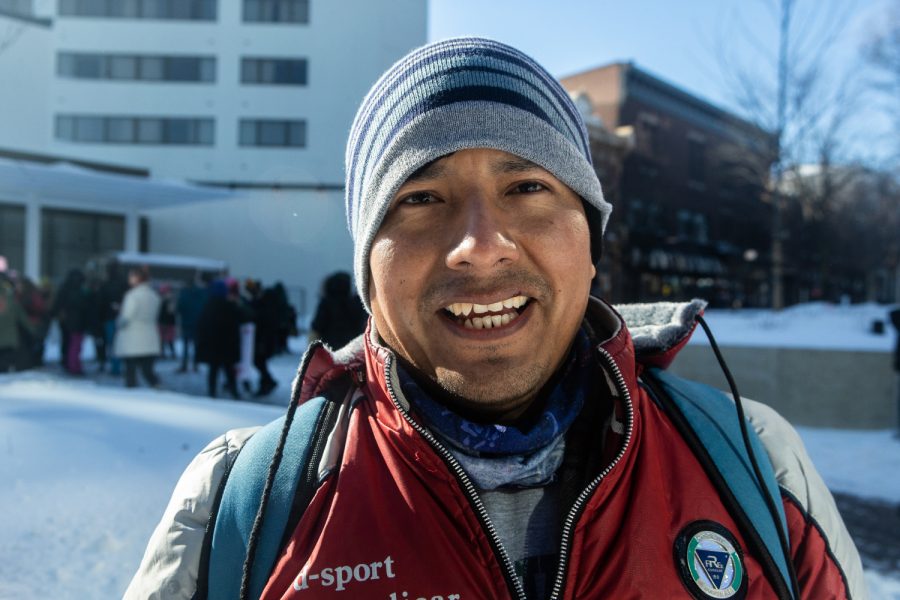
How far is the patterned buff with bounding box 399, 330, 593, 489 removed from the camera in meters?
1.32

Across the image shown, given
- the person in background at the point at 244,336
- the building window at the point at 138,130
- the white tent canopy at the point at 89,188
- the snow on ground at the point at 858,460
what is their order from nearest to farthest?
the snow on ground at the point at 858,460 → the person in background at the point at 244,336 → the white tent canopy at the point at 89,188 → the building window at the point at 138,130

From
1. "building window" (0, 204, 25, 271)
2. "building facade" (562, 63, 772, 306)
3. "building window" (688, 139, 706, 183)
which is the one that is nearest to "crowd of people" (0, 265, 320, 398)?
"building window" (0, 204, 25, 271)

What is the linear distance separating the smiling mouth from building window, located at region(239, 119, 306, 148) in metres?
29.4

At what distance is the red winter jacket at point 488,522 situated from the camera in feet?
3.81

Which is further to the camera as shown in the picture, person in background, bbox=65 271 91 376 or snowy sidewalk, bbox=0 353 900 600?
person in background, bbox=65 271 91 376

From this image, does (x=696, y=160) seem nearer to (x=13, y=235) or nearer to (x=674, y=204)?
(x=674, y=204)

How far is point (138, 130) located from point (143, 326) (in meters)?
24.0

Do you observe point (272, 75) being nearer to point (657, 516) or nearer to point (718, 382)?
point (718, 382)

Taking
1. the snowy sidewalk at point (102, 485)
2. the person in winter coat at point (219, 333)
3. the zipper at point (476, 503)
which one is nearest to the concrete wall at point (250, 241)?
the person in winter coat at point (219, 333)

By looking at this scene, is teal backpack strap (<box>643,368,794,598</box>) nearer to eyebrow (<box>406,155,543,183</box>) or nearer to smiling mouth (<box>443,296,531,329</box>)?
smiling mouth (<box>443,296,531,329</box>)

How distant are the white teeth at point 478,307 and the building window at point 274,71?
98.8ft

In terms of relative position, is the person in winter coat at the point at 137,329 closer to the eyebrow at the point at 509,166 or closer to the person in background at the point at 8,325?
the person in background at the point at 8,325

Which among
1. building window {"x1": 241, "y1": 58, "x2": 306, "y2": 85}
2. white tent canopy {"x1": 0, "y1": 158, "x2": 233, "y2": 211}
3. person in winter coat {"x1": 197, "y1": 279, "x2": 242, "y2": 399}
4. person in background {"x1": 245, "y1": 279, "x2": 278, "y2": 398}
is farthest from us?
building window {"x1": 241, "y1": 58, "x2": 306, "y2": 85}

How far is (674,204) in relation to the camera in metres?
36.9
